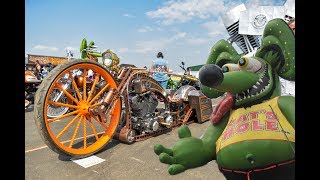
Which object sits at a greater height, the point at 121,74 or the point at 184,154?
the point at 121,74

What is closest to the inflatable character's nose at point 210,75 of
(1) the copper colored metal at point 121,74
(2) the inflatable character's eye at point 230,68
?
(2) the inflatable character's eye at point 230,68

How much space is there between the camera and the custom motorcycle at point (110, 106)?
133 inches

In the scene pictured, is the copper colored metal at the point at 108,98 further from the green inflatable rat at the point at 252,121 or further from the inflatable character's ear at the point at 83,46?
the green inflatable rat at the point at 252,121

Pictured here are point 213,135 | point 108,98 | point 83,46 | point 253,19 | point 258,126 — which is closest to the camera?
point 258,126

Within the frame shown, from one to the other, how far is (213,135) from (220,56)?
607 mm

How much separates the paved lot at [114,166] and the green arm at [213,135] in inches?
41.6

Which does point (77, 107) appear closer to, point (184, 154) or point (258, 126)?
point (184, 154)

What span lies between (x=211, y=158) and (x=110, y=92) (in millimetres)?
2538

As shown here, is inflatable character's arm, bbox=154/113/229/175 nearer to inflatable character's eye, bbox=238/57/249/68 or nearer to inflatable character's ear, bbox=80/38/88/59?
inflatable character's eye, bbox=238/57/249/68

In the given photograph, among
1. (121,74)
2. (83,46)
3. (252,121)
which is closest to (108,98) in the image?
(121,74)

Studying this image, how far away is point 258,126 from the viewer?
5.24 ft

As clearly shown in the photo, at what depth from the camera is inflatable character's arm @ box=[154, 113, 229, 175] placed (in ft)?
5.34

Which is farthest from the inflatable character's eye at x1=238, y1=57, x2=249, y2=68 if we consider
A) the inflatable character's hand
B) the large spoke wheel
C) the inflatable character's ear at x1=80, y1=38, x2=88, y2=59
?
the inflatable character's ear at x1=80, y1=38, x2=88, y2=59
